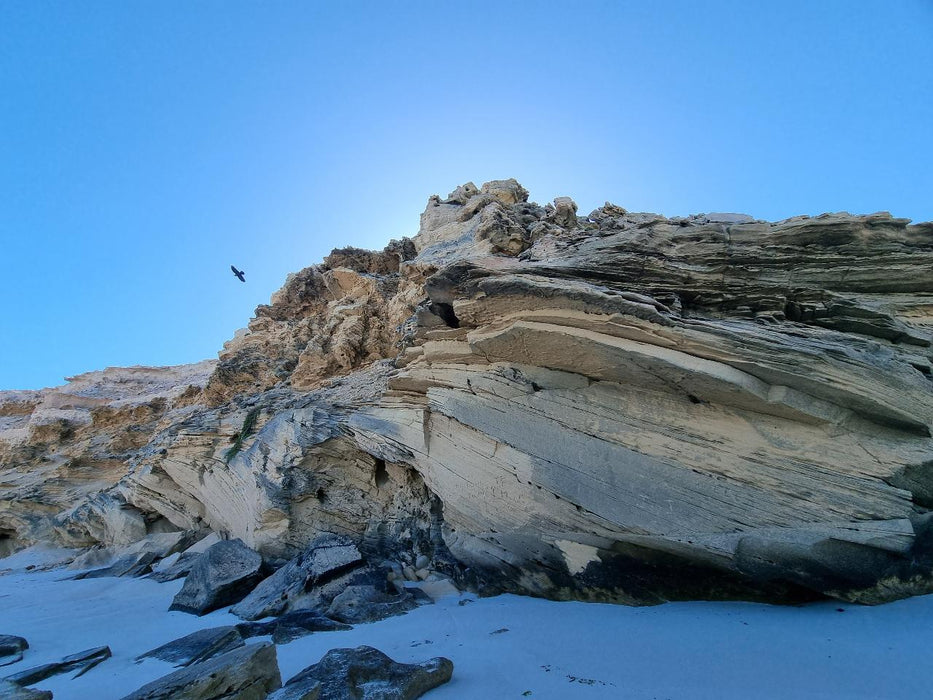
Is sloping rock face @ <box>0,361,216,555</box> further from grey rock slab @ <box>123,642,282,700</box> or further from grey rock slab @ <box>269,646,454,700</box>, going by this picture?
grey rock slab @ <box>269,646,454,700</box>

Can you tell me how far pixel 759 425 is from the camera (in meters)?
6.04

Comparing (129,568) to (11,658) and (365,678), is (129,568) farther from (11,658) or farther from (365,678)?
(365,678)

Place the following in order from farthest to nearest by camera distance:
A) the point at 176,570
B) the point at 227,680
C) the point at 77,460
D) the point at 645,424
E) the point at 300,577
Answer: the point at 77,460 < the point at 176,570 < the point at 300,577 < the point at 645,424 < the point at 227,680

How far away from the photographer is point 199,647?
5734 mm

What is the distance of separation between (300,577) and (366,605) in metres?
1.95

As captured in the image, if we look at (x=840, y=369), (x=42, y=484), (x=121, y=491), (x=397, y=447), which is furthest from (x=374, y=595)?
(x=42, y=484)

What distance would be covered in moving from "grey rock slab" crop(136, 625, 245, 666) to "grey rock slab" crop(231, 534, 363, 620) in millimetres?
1372

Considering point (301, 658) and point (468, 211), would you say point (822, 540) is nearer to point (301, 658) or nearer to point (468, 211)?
point (301, 658)

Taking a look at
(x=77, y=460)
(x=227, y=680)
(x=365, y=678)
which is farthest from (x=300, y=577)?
(x=77, y=460)

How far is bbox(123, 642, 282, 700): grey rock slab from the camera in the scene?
365cm

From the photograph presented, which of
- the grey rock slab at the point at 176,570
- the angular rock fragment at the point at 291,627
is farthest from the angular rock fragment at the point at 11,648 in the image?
the grey rock slab at the point at 176,570

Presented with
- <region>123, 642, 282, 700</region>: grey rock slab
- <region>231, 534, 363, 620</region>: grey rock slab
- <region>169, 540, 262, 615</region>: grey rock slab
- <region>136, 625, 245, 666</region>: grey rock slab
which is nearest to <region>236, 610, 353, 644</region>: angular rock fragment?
<region>136, 625, 245, 666</region>: grey rock slab

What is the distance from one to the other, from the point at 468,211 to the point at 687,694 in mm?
15647

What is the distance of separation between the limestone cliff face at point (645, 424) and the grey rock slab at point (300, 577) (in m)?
1.64
